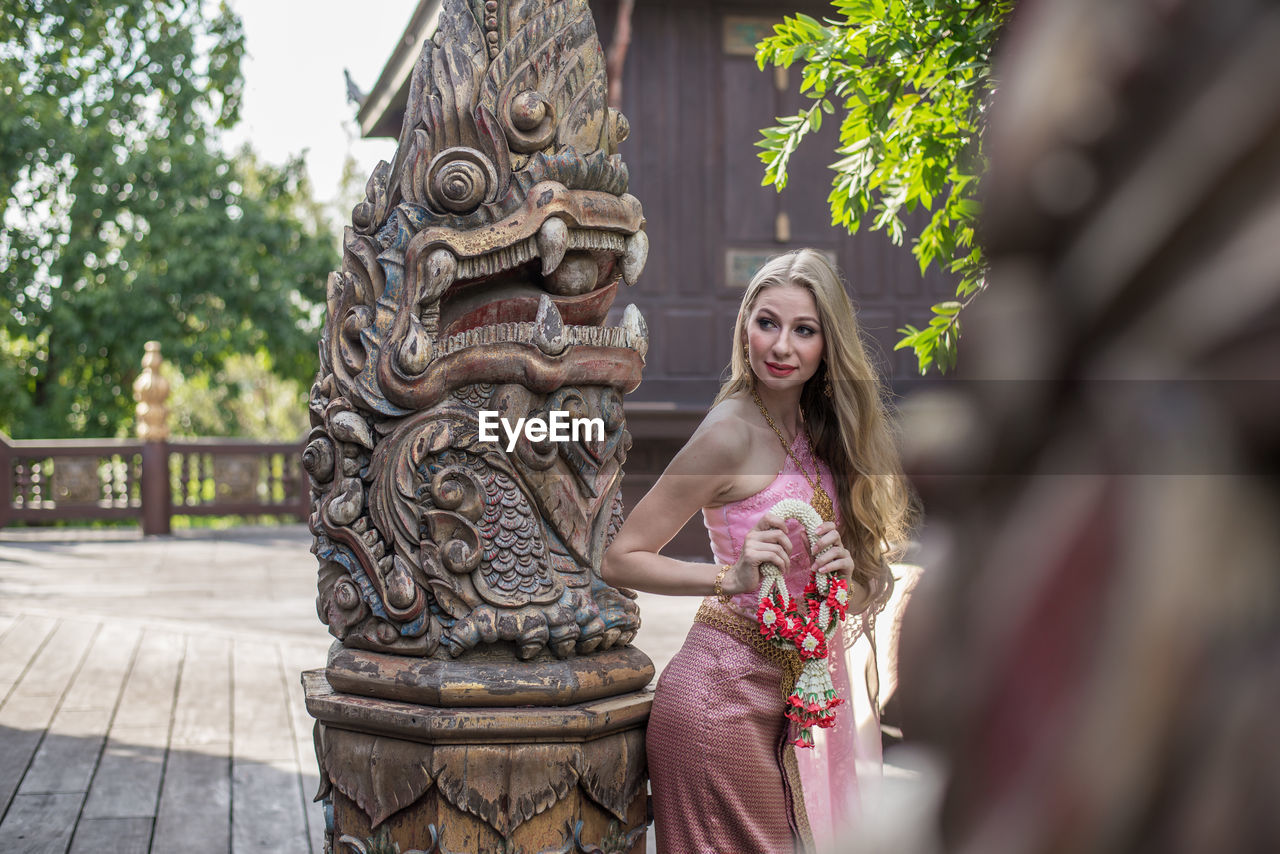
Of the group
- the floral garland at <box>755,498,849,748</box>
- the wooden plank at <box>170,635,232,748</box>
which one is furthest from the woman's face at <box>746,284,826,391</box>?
the wooden plank at <box>170,635,232,748</box>

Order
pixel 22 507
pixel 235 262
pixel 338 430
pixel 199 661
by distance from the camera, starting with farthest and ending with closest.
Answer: pixel 235 262, pixel 22 507, pixel 199 661, pixel 338 430

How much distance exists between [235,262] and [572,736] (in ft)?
46.8

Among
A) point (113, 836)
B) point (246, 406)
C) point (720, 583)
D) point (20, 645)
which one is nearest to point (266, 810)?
point (113, 836)

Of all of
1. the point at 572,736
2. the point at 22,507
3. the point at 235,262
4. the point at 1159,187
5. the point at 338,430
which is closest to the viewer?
the point at 1159,187

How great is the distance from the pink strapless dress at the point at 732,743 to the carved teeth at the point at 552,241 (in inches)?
23.0

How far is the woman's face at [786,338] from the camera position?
Answer: 224 centimetres

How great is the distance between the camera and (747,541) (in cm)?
209

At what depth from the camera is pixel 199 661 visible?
562 centimetres

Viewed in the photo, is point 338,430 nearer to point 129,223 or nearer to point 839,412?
point 839,412

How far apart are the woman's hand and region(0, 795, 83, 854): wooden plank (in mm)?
2392

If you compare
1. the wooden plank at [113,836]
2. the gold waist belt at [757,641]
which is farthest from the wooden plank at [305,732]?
the gold waist belt at [757,641]

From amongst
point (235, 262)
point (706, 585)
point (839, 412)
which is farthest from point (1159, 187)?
point (235, 262)

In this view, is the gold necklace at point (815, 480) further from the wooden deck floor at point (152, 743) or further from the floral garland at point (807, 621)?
the wooden deck floor at point (152, 743)

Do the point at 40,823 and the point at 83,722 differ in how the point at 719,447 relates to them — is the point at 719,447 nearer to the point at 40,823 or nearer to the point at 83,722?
the point at 40,823
